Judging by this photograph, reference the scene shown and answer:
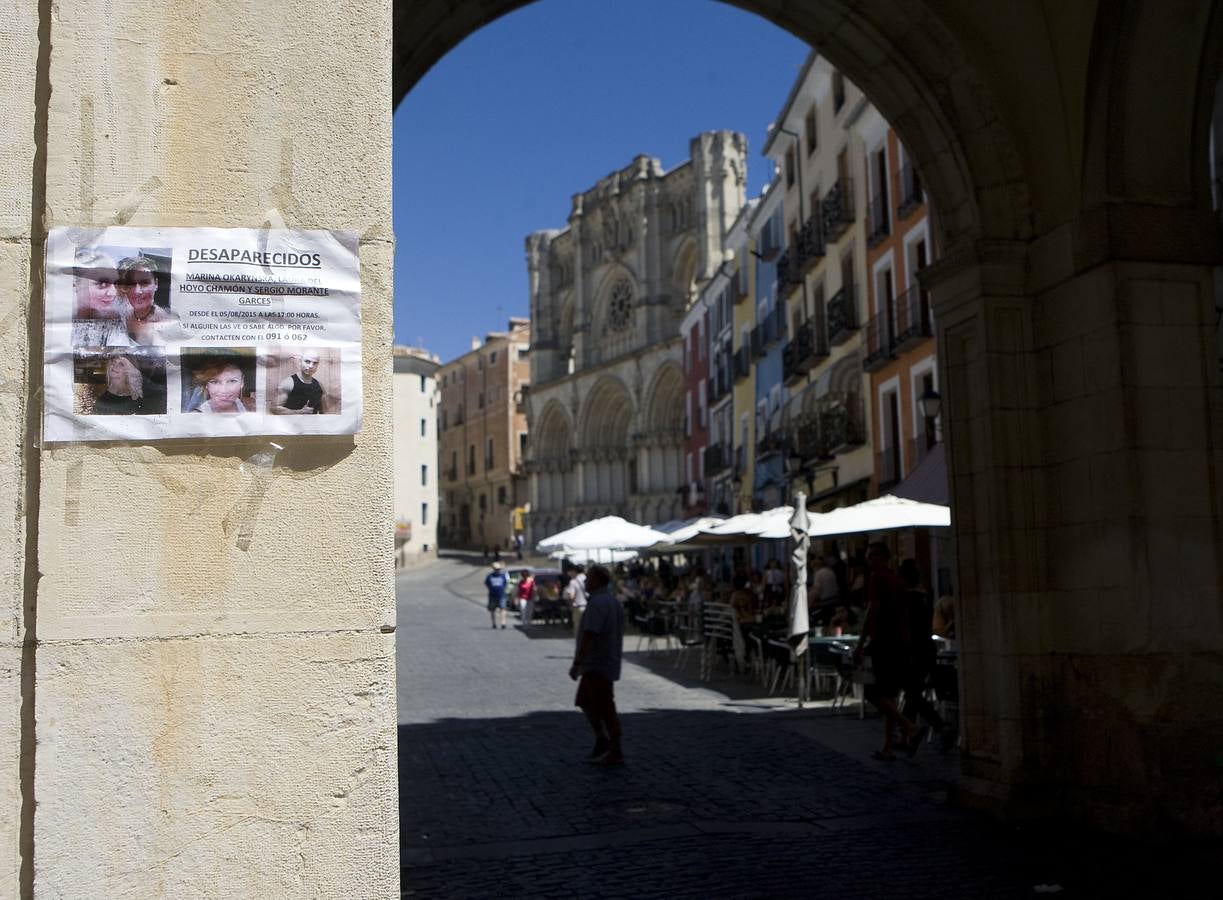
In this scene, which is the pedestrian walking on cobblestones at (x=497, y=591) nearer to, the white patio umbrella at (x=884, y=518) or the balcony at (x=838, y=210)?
the balcony at (x=838, y=210)

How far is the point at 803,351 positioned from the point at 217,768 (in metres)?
29.9

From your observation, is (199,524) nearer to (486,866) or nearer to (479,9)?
(486,866)

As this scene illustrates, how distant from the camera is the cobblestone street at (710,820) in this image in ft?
20.4

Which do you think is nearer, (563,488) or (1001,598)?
(1001,598)

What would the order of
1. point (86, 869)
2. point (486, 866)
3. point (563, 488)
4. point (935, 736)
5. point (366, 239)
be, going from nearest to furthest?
point (86, 869)
point (366, 239)
point (486, 866)
point (935, 736)
point (563, 488)

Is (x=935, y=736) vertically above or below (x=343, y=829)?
below

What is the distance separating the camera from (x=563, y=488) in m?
82.6

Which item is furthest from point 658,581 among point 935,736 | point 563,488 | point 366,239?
point 563,488

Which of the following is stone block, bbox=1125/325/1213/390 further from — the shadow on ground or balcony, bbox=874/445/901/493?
balcony, bbox=874/445/901/493

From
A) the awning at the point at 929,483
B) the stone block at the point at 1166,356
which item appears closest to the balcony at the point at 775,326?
the awning at the point at 929,483

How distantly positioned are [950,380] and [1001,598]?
1.50 metres

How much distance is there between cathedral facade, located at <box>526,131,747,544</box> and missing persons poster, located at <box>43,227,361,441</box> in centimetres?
6069

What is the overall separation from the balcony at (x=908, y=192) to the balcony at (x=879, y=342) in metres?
2.25

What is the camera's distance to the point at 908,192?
25391mm
